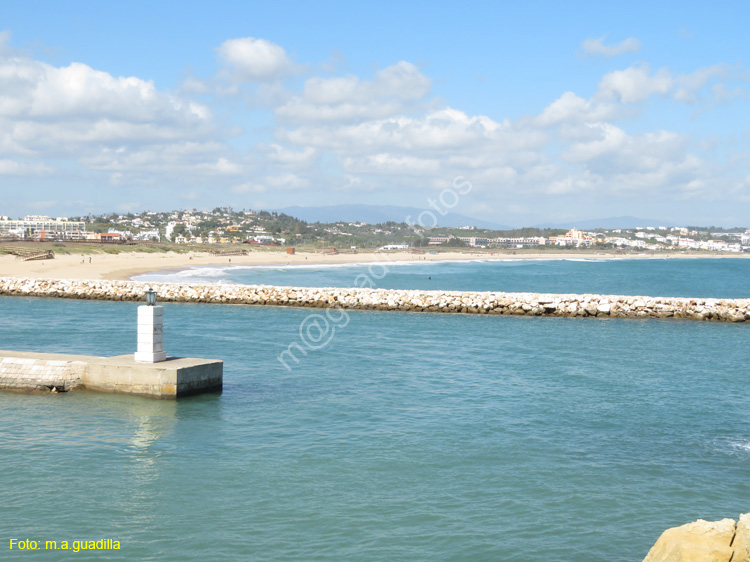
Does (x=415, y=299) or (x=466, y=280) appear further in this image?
(x=466, y=280)

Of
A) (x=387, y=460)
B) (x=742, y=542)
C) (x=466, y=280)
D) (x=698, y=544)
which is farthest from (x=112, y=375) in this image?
(x=466, y=280)

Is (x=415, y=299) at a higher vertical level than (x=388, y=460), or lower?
higher

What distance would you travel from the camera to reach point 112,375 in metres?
15.1

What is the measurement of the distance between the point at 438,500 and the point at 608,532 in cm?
224

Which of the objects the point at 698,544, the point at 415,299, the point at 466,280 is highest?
the point at 415,299

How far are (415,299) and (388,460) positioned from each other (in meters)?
24.3

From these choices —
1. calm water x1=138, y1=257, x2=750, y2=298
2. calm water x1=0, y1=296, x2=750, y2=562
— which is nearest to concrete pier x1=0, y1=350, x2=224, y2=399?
calm water x1=0, y1=296, x2=750, y2=562

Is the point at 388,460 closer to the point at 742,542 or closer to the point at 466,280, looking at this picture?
the point at 742,542

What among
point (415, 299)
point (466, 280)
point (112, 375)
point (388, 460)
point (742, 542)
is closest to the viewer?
point (742, 542)

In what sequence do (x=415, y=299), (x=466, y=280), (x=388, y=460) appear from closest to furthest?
(x=388, y=460), (x=415, y=299), (x=466, y=280)

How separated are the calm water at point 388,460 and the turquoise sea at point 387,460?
4 centimetres

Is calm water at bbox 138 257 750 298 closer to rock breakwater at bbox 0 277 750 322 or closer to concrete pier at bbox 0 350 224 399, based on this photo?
rock breakwater at bbox 0 277 750 322

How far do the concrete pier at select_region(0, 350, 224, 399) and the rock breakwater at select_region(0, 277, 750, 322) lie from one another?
20188 millimetres

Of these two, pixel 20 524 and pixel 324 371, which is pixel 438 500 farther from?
pixel 324 371
